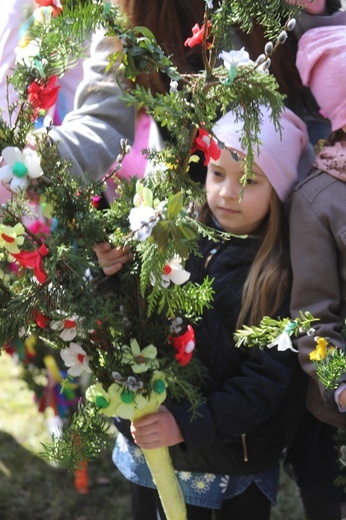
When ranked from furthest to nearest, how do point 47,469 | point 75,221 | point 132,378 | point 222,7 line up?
1. point 47,469
2. point 132,378
3. point 75,221
4. point 222,7

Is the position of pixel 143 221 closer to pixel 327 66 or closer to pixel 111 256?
pixel 111 256

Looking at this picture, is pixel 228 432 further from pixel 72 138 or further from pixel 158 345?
pixel 72 138

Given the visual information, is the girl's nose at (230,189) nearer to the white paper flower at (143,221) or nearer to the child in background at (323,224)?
the child in background at (323,224)

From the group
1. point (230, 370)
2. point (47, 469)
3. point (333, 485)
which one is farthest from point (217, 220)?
point (47, 469)

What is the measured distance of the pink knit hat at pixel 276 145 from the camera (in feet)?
6.10

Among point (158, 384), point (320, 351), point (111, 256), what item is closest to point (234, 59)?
point (111, 256)

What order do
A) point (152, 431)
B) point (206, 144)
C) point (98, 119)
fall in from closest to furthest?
point (206, 144) → point (152, 431) → point (98, 119)

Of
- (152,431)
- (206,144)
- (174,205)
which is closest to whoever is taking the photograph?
(174,205)

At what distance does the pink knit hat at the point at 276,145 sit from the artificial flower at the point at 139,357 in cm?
51

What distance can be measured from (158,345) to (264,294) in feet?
1.05

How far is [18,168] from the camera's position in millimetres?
1408

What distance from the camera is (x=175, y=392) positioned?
1.70 metres

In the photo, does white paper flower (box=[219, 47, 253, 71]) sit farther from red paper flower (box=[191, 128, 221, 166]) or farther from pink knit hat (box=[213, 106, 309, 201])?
pink knit hat (box=[213, 106, 309, 201])

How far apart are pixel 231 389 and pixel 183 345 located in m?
0.28
